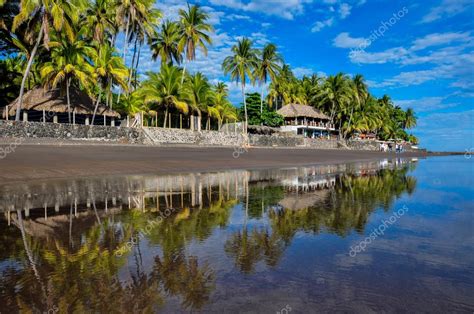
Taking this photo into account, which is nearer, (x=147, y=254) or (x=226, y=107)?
(x=147, y=254)

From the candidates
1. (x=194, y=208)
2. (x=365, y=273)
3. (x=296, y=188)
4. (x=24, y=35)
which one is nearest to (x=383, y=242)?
(x=365, y=273)

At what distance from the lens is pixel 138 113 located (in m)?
43.2

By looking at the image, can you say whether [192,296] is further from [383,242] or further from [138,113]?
[138,113]

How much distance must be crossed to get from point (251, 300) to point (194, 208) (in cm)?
466

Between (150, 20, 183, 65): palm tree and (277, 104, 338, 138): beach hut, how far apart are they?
27.6 m

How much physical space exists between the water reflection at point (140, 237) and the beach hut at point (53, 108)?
26.3m

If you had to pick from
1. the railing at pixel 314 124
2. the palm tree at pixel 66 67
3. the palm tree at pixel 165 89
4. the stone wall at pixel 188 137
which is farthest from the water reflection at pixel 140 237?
the railing at pixel 314 124

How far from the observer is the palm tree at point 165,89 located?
133 feet

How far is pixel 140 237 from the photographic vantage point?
5.00 m

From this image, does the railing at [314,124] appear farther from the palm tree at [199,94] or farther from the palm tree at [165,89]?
the palm tree at [165,89]

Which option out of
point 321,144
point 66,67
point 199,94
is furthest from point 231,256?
point 321,144

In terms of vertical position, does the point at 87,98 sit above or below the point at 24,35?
below

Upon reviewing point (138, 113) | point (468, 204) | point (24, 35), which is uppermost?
point (24, 35)

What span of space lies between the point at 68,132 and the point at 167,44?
25417mm
